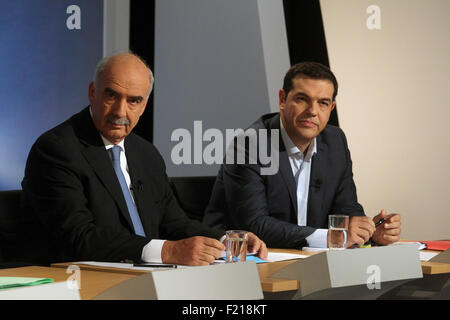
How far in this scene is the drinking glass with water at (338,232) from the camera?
2492 millimetres

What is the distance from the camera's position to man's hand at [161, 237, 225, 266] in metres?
2.10

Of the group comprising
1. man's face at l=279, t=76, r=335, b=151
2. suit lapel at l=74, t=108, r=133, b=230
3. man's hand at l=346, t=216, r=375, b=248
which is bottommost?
man's hand at l=346, t=216, r=375, b=248

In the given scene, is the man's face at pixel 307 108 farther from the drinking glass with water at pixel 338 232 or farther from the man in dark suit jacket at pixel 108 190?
the drinking glass with water at pixel 338 232

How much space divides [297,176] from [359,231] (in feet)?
2.33

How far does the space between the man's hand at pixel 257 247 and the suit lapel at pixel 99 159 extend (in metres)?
0.49

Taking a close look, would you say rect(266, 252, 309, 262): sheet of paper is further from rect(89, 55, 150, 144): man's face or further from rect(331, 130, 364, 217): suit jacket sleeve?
rect(331, 130, 364, 217): suit jacket sleeve

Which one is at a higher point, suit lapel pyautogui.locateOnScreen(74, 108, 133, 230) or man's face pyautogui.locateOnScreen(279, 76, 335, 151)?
man's face pyautogui.locateOnScreen(279, 76, 335, 151)

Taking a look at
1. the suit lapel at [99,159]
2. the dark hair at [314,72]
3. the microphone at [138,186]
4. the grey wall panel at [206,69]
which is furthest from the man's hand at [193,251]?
the grey wall panel at [206,69]

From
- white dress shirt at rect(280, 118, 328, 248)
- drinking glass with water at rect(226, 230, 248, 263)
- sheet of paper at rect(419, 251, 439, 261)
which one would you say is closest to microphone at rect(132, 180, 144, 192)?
drinking glass with water at rect(226, 230, 248, 263)

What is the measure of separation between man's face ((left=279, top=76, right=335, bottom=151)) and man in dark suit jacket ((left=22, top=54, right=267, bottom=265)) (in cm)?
76
